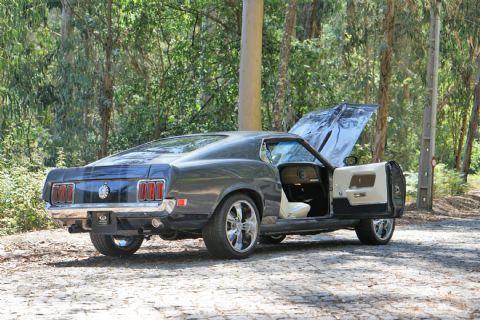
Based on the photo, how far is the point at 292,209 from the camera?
38.3 ft

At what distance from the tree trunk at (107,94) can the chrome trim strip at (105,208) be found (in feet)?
40.8

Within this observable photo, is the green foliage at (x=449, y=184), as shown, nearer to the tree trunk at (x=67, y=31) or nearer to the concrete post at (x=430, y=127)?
the concrete post at (x=430, y=127)

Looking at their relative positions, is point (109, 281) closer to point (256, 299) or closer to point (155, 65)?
point (256, 299)

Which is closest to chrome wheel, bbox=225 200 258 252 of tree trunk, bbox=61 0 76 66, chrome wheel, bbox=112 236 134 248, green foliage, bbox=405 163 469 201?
chrome wheel, bbox=112 236 134 248

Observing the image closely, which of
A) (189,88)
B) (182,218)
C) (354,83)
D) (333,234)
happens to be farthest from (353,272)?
(354,83)

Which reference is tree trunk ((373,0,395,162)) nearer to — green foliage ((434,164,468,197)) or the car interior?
green foliage ((434,164,468,197))

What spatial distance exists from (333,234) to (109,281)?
7453mm

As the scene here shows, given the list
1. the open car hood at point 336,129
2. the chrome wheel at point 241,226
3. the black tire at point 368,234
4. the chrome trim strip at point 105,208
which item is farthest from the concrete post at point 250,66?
the chrome trim strip at point 105,208

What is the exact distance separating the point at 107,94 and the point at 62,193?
14.2 m

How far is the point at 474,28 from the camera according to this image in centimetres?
2925

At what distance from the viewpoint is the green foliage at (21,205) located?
15000mm

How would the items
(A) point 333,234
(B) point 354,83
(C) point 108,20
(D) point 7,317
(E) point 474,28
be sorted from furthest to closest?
(B) point 354,83 → (E) point 474,28 → (C) point 108,20 → (A) point 333,234 → (D) point 7,317

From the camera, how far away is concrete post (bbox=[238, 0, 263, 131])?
17594 millimetres

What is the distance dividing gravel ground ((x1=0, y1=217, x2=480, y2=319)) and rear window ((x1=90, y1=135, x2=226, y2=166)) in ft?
4.00
